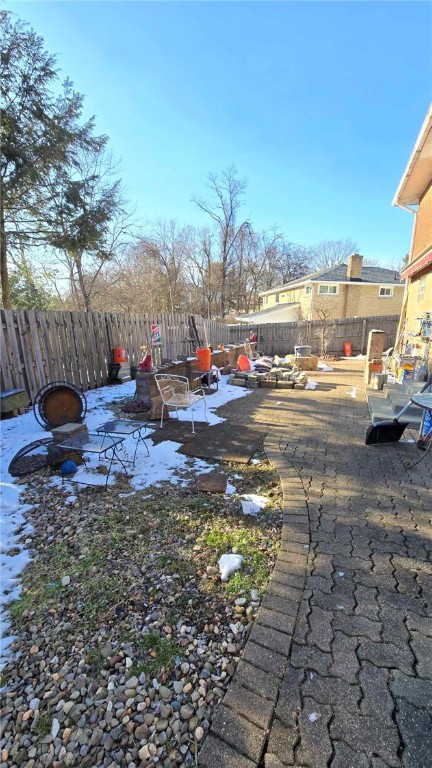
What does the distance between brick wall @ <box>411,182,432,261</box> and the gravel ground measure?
357 inches

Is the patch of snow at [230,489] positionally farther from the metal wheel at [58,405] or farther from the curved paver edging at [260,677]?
the metal wheel at [58,405]

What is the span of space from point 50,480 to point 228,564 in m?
2.25

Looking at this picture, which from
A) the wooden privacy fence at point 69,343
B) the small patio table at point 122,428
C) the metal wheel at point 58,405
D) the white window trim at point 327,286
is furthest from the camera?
the white window trim at point 327,286

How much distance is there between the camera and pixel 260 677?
143 cm

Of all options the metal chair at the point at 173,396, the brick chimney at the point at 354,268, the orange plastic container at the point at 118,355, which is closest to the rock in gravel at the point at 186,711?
the metal chair at the point at 173,396

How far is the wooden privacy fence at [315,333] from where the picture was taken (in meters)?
16.3

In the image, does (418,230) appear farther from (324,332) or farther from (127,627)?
(127,627)

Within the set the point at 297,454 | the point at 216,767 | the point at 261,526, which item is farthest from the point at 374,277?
the point at 216,767

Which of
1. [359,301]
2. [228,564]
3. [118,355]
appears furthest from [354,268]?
[228,564]

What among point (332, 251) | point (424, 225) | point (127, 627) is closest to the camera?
point (127, 627)

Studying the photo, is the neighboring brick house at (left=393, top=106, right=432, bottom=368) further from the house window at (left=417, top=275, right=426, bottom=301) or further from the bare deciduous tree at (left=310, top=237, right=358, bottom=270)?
the bare deciduous tree at (left=310, top=237, right=358, bottom=270)

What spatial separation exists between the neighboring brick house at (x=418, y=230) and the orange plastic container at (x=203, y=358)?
190 inches

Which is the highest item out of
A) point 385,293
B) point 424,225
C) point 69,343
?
point 424,225

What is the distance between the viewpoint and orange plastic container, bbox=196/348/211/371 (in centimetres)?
725
